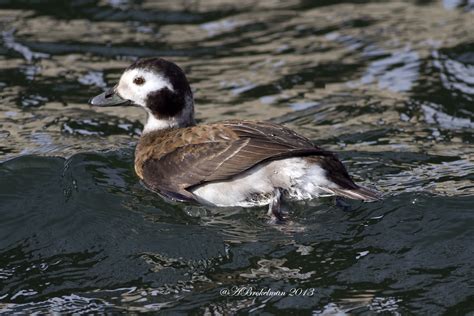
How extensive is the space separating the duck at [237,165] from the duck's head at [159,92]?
0.4 inches

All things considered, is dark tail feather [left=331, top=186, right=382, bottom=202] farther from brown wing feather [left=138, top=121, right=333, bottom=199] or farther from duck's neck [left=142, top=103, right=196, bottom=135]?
duck's neck [left=142, top=103, right=196, bottom=135]

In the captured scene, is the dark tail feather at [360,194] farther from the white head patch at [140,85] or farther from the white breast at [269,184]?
the white head patch at [140,85]

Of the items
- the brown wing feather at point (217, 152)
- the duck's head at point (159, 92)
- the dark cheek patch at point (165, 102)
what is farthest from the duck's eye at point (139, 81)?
the brown wing feather at point (217, 152)

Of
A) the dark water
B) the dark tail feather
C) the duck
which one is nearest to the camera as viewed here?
the dark water

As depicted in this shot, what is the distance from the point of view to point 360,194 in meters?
6.89

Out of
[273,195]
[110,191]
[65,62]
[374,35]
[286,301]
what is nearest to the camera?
[286,301]

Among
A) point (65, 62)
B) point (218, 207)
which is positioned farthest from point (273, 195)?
point (65, 62)

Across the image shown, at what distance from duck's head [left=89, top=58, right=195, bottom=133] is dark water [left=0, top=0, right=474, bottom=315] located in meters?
0.60

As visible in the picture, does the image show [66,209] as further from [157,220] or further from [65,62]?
[65,62]

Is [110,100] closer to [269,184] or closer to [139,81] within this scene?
[139,81]

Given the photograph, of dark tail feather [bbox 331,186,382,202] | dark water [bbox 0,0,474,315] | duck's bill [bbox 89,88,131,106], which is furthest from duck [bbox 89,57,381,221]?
duck's bill [bbox 89,88,131,106]

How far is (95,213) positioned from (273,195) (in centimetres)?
137

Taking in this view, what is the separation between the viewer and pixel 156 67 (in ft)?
26.7

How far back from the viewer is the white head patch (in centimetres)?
818
